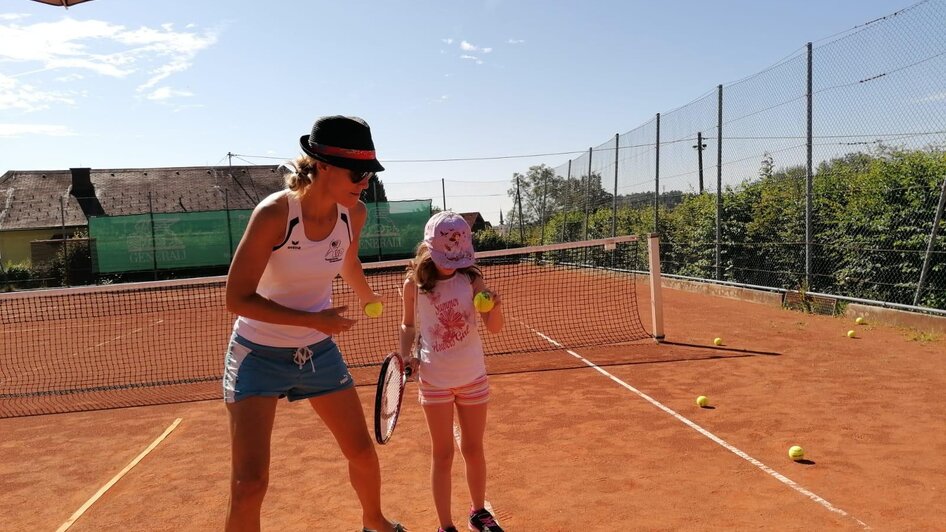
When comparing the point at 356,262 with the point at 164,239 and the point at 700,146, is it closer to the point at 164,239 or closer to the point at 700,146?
the point at 700,146

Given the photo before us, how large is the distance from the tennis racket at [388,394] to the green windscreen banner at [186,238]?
24792 mm

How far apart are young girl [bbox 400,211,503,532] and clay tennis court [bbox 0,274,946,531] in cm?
65

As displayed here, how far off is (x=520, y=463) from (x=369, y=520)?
6.17ft

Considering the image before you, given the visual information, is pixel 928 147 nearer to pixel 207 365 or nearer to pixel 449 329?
pixel 449 329

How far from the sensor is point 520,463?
4.80m

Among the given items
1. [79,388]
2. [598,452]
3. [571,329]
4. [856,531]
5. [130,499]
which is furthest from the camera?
[571,329]

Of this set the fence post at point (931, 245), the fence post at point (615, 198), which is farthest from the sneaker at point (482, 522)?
the fence post at point (615, 198)

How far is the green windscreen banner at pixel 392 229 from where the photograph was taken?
28.4 m

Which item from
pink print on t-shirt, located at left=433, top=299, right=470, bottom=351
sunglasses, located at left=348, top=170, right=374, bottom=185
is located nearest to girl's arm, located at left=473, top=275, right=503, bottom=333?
pink print on t-shirt, located at left=433, top=299, right=470, bottom=351

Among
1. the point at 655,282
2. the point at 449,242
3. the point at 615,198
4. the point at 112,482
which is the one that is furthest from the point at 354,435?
Result: the point at 615,198

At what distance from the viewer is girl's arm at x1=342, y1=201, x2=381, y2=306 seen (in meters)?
3.02

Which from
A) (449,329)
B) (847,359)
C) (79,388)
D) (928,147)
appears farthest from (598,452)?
(928,147)

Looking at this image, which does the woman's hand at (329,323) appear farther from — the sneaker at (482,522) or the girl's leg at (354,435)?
the sneaker at (482,522)

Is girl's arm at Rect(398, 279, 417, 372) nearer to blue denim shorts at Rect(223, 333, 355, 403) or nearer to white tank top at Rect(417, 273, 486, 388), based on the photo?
white tank top at Rect(417, 273, 486, 388)
